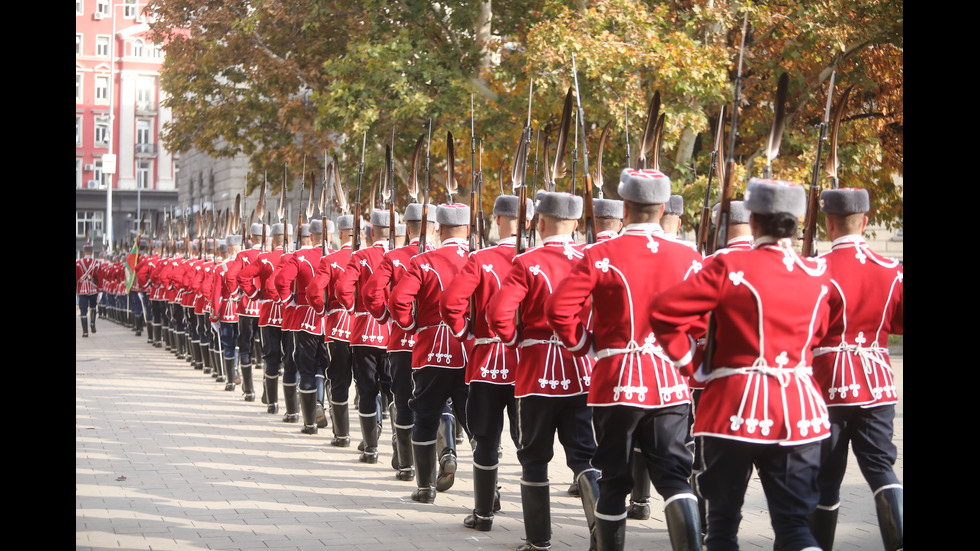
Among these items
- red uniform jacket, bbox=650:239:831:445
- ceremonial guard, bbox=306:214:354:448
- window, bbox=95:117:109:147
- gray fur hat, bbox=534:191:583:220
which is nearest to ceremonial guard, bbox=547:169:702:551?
red uniform jacket, bbox=650:239:831:445

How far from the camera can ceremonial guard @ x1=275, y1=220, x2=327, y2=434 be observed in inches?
452

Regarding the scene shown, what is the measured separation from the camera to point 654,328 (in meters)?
4.89

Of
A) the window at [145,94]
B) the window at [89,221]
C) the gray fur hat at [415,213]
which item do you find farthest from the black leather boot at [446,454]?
the window at [89,221]

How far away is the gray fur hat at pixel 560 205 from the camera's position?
644cm

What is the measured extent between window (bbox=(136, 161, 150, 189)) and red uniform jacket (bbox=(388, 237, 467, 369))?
6361cm

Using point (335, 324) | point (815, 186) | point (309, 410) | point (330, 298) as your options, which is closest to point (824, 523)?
point (815, 186)

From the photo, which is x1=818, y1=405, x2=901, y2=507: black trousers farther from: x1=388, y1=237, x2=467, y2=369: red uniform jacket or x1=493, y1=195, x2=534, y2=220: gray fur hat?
x1=388, y1=237, x2=467, y2=369: red uniform jacket

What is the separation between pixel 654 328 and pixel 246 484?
4.99 meters

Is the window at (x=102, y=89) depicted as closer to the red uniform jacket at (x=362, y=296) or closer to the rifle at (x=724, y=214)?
the red uniform jacket at (x=362, y=296)

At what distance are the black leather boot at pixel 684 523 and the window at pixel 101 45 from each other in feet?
201

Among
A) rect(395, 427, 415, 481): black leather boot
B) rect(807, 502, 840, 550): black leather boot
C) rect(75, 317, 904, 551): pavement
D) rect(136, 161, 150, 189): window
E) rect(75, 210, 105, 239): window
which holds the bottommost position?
rect(75, 317, 904, 551): pavement

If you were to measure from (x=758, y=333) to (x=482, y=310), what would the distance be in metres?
2.69

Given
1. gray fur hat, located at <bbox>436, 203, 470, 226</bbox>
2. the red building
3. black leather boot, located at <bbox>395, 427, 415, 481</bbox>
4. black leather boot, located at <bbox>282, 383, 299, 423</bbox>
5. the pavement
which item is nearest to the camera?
the pavement
